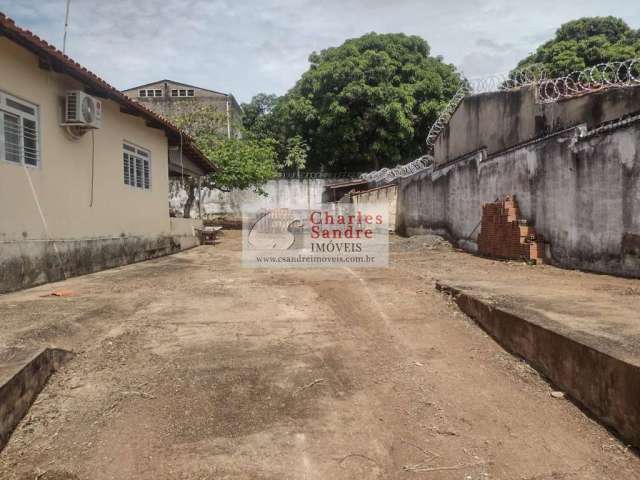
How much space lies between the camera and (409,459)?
8.07ft

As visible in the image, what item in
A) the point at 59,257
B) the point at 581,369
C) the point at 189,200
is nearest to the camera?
the point at 581,369

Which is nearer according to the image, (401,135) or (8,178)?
(8,178)

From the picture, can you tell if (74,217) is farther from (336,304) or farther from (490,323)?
(490,323)

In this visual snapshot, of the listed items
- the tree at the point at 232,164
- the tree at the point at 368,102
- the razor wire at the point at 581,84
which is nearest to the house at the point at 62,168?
the tree at the point at 232,164

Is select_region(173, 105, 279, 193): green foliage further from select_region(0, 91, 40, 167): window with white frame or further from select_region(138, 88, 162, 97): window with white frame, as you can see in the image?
select_region(0, 91, 40, 167): window with white frame

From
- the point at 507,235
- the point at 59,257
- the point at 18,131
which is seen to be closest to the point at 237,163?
the point at 59,257

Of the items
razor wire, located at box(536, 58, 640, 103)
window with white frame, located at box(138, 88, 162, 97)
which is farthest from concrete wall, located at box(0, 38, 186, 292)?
window with white frame, located at box(138, 88, 162, 97)

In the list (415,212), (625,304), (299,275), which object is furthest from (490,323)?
(415,212)

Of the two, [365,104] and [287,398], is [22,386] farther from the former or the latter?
[365,104]

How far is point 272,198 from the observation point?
77.7ft

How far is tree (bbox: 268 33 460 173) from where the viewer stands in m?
22.6

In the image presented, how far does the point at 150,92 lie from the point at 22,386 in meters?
29.7

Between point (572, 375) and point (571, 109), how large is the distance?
693 centimetres

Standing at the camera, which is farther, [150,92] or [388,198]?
[150,92]
